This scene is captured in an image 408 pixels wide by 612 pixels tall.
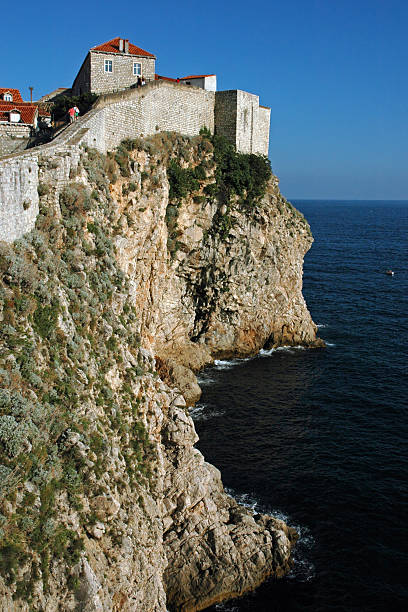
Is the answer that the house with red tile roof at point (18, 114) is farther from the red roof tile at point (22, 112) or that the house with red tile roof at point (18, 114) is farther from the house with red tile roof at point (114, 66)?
the house with red tile roof at point (114, 66)

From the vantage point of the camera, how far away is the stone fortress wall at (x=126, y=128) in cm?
1958

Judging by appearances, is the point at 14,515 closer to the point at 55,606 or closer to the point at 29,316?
the point at 55,606

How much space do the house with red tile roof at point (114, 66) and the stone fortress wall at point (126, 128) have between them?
3326mm

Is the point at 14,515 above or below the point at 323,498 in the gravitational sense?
above

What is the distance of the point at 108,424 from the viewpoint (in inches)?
779

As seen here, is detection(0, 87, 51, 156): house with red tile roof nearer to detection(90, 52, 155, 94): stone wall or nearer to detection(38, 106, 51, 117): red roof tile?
detection(38, 106, 51, 117): red roof tile

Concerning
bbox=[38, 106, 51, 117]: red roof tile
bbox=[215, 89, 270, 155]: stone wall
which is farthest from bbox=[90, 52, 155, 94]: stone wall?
bbox=[215, 89, 270, 155]: stone wall

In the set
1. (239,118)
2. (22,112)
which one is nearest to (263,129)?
(239,118)

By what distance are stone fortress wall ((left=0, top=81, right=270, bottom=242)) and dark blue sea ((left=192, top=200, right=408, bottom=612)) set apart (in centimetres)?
1820

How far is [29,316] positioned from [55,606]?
8444mm

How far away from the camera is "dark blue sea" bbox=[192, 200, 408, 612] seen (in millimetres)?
23516

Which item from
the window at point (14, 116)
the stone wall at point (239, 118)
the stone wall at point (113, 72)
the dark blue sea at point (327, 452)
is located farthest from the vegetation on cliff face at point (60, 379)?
the stone wall at point (239, 118)

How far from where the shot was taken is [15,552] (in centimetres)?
1318

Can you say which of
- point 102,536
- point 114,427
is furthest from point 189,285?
point 102,536
